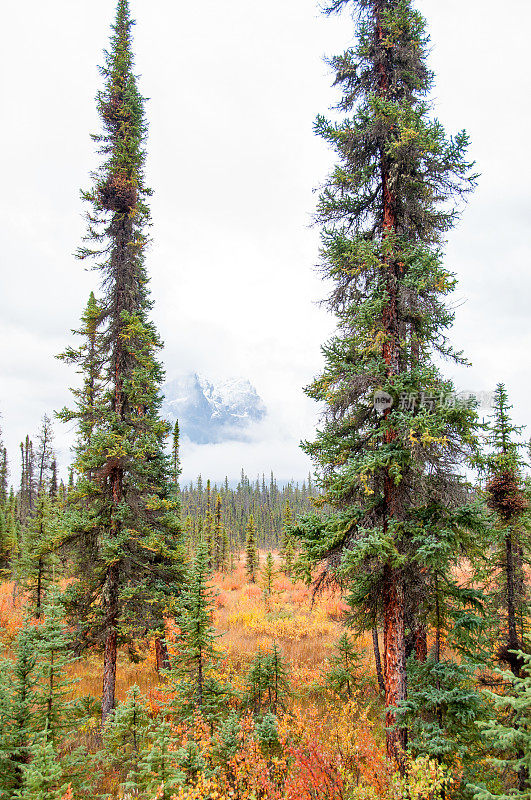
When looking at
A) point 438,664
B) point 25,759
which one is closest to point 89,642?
point 25,759

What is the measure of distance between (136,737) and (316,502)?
5.01 metres

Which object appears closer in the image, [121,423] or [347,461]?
[347,461]

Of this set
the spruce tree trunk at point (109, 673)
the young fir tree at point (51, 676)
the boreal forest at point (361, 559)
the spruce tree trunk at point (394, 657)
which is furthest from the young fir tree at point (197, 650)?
the spruce tree trunk at point (394, 657)

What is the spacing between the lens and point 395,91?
23.4 feet

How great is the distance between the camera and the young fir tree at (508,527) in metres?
6.59

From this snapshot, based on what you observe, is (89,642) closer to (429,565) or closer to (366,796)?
(366,796)

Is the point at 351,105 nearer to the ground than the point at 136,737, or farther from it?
farther from it

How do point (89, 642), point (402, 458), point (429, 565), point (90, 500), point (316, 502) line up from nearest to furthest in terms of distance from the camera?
point (429, 565), point (402, 458), point (316, 502), point (89, 642), point (90, 500)

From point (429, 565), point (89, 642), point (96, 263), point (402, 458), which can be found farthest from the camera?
point (96, 263)

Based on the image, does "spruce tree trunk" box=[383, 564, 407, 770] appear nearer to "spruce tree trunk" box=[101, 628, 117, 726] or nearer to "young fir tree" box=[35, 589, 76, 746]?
"young fir tree" box=[35, 589, 76, 746]

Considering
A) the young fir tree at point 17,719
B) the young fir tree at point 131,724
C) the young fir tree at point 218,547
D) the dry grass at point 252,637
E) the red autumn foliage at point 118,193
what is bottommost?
the young fir tree at point 218,547

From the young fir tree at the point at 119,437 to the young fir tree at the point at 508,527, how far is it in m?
7.82

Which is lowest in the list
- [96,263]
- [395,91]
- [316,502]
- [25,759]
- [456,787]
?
[456,787]

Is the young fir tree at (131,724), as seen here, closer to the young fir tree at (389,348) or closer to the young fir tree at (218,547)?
the young fir tree at (389,348)
